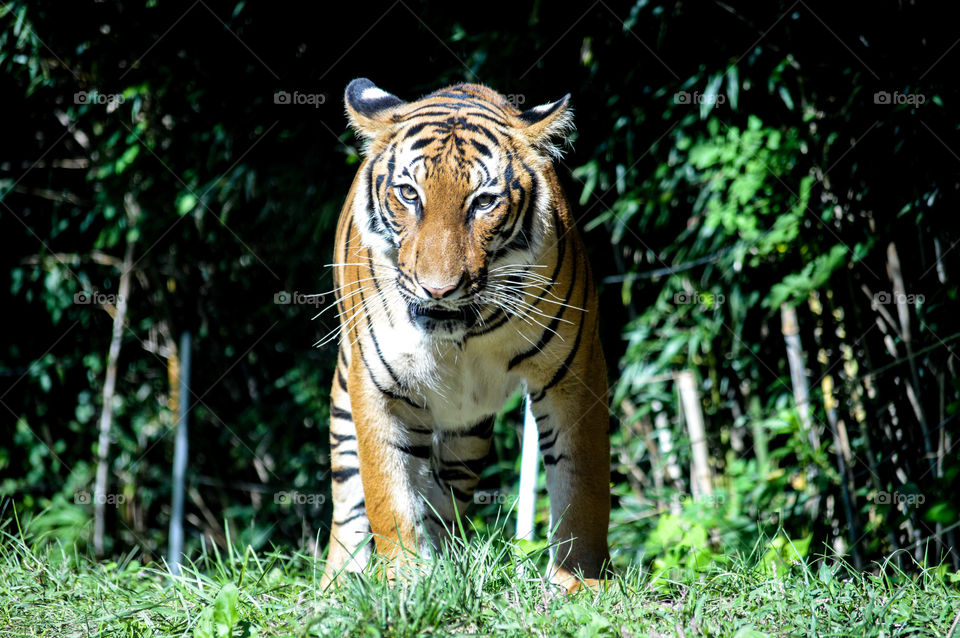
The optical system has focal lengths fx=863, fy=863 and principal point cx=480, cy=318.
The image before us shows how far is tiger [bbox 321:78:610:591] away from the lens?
225 cm

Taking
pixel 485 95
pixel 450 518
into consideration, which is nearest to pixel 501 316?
pixel 485 95

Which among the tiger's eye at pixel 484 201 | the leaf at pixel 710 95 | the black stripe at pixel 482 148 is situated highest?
the leaf at pixel 710 95

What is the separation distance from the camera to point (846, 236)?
12.0 ft

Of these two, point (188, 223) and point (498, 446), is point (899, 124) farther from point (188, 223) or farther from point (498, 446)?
point (188, 223)

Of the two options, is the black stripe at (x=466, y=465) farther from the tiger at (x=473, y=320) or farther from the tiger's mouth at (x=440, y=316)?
the tiger's mouth at (x=440, y=316)

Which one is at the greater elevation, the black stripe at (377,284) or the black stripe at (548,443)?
the black stripe at (377,284)

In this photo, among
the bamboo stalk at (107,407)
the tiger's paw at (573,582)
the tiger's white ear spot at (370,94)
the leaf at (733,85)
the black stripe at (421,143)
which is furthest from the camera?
the bamboo stalk at (107,407)

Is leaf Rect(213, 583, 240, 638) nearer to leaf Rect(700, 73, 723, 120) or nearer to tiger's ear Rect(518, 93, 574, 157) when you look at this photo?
tiger's ear Rect(518, 93, 574, 157)

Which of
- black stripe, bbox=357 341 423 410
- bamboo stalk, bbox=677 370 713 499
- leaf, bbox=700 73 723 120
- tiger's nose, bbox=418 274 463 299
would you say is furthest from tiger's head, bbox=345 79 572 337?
bamboo stalk, bbox=677 370 713 499

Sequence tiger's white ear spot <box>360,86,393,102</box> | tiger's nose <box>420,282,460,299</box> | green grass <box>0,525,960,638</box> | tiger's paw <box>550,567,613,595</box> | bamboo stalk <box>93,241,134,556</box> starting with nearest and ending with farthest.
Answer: green grass <box>0,525,960,638</box>
tiger's nose <box>420,282,460,299</box>
tiger's paw <box>550,567,613,595</box>
tiger's white ear spot <box>360,86,393,102</box>
bamboo stalk <box>93,241,134,556</box>

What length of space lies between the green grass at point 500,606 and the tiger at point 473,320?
0.71 feet

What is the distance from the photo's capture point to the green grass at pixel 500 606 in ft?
5.98

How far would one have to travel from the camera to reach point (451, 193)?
219cm

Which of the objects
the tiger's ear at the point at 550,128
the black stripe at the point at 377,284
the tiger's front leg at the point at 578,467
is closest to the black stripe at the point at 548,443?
the tiger's front leg at the point at 578,467
